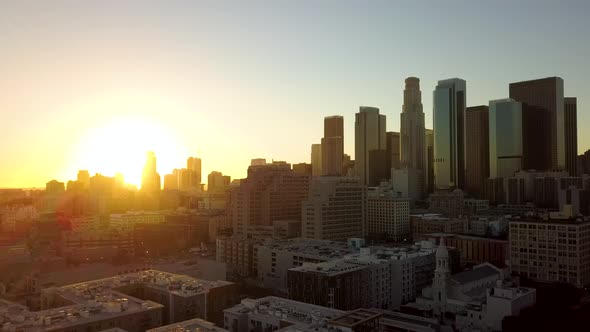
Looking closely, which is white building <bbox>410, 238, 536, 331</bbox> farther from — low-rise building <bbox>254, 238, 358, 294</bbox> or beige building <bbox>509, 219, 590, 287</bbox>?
low-rise building <bbox>254, 238, 358, 294</bbox>

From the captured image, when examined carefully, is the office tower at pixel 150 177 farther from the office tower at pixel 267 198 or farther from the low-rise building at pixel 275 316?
the low-rise building at pixel 275 316

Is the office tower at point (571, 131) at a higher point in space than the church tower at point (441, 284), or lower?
higher

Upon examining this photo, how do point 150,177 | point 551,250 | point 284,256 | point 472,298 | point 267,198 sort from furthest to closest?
point 150,177 < point 267,198 < point 551,250 < point 284,256 < point 472,298

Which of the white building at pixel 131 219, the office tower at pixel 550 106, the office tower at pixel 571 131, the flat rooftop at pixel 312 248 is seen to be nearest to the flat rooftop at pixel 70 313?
the flat rooftop at pixel 312 248

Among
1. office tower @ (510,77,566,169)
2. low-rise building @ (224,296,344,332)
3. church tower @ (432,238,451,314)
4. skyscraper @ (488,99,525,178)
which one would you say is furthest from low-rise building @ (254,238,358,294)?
office tower @ (510,77,566,169)

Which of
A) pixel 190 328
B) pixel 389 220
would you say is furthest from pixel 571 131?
pixel 190 328

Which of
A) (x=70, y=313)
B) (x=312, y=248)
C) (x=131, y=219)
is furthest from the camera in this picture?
(x=131, y=219)

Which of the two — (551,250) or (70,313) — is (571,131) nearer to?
(551,250)
